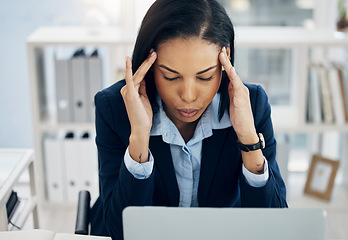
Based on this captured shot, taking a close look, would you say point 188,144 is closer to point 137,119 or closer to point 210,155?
point 210,155

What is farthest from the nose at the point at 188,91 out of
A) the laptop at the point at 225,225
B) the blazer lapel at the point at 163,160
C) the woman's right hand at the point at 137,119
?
the laptop at the point at 225,225

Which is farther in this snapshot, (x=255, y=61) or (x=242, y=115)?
(x=255, y=61)

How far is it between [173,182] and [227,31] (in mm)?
472

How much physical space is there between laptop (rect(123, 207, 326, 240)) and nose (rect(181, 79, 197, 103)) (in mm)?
390

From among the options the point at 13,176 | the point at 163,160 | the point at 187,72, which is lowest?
the point at 13,176

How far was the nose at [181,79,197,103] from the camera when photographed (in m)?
1.25

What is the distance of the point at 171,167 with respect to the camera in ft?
4.80

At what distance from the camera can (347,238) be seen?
2.54 meters

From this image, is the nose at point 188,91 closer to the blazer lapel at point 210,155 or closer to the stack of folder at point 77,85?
the blazer lapel at point 210,155

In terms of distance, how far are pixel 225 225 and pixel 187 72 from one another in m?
0.43

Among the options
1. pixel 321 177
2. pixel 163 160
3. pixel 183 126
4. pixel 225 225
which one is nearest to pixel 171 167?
pixel 163 160

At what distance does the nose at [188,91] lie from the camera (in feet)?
4.11

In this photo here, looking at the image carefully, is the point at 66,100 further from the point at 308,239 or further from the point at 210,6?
the point at 308,239

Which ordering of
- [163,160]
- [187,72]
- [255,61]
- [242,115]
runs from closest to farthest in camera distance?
[187,72] → [242,115] → [163,160] → [255,61]
